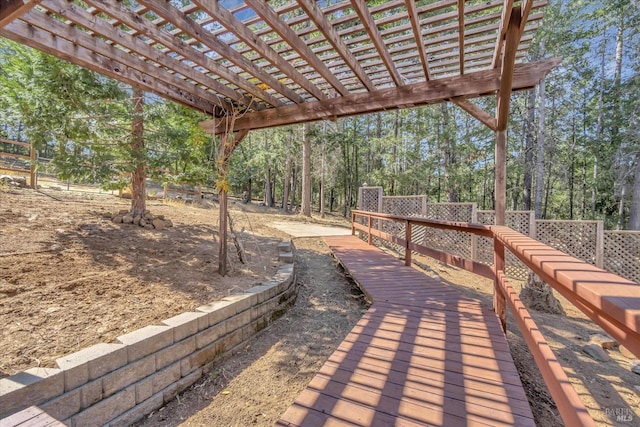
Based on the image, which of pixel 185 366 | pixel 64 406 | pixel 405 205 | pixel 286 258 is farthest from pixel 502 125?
pixel 405 205

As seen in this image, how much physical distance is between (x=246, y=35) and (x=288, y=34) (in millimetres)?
318

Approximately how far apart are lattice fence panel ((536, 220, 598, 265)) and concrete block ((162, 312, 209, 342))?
746cm

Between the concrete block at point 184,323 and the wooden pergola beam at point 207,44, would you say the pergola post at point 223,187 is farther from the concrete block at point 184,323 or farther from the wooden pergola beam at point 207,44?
the concrete block at point 184,323

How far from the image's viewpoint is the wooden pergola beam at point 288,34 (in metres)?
1.88

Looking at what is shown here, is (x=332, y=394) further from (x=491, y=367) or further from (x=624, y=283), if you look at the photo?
(x=624, y=283)

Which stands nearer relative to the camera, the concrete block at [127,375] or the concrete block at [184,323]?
the concrete block at [127,375]

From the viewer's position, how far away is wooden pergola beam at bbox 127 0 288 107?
193 cm

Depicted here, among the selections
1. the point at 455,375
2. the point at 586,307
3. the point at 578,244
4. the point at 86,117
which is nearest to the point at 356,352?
the point at 455,375

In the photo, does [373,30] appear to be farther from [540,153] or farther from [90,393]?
[540,153]

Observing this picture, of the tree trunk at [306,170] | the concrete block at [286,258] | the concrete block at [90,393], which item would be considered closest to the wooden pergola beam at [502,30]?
the concrete block at [90,393]

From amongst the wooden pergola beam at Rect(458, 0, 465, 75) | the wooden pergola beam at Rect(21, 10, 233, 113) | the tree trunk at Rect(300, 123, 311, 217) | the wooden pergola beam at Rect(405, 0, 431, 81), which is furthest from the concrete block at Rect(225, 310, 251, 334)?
the tree trunk at Rect(300, 123, 311, 217)

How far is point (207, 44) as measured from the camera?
2236 mm

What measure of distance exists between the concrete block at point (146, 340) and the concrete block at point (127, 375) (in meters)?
0.04

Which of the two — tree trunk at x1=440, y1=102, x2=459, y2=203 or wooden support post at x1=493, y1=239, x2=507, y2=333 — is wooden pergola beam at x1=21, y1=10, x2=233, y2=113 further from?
tree trunk at x1=440, y1=102, x2=459, y2=203
